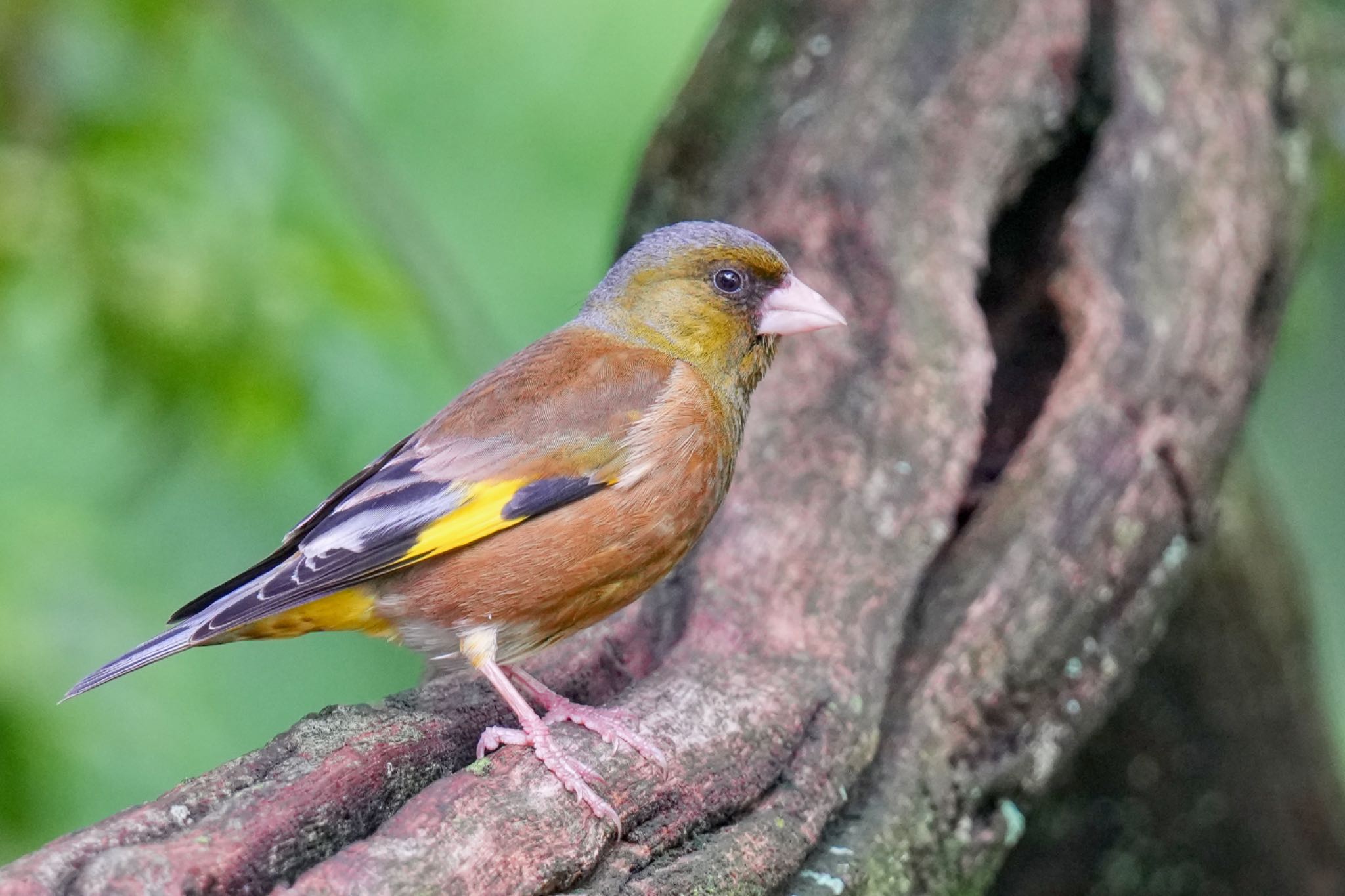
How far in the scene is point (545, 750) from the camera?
2.46 m

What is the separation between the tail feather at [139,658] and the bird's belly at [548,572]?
0.44m

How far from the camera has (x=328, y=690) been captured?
15.8ft

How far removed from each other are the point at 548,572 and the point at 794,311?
981 millimetres

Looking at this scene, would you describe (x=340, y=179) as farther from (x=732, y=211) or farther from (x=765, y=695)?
(x=765, y=695)

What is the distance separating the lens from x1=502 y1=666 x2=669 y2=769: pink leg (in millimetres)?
2631

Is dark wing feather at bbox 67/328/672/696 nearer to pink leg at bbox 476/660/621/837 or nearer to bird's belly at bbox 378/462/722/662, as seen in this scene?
bird's belly at bbox 378/462/722/662

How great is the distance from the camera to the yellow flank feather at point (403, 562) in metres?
2.90

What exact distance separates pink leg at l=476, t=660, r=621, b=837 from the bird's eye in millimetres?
1222

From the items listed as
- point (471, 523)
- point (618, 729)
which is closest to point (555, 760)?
point (618, 729)

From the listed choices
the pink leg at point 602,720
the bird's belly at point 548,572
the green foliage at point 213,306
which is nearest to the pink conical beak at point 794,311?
the bird's belly at point 548,572

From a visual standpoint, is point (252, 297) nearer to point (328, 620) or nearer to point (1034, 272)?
point (328, 620)

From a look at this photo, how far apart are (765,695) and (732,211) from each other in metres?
1.73

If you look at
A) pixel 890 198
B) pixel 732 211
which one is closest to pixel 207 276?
pixel 732 211

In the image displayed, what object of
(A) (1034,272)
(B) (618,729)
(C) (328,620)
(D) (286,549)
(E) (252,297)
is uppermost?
(E) (252,297)
